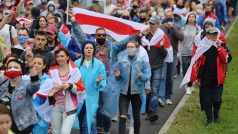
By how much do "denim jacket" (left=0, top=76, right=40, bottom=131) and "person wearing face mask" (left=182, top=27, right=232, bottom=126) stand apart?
491 centimetres

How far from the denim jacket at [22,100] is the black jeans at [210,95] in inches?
196

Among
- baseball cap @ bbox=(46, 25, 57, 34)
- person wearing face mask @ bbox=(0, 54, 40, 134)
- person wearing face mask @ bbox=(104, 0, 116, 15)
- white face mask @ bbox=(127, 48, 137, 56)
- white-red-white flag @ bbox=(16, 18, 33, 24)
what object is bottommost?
person wearing face mask @ bbox=(0, 54, 40, 134)

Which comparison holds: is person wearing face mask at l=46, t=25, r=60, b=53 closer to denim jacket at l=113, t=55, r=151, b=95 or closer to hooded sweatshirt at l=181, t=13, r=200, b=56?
denim jacket at l=113, t=55, r=151, b=95

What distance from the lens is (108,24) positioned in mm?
14703

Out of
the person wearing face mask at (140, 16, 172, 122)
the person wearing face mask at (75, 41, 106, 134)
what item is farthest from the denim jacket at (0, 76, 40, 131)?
the person wearing face mask at (140, 16, 172, 122)

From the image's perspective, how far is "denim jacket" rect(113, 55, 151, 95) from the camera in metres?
12.5

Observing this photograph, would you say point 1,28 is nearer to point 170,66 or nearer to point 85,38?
point 85,38

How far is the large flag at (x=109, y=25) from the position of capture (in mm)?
14430

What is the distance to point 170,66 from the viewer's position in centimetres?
1644

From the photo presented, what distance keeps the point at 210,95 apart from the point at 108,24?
94.7 inches

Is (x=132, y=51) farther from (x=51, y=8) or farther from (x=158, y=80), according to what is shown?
(x=51, y=8)

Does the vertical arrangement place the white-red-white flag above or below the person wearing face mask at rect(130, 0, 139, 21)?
below

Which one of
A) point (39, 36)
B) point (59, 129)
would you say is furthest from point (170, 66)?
point (59, 129)

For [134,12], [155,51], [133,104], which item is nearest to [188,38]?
[155,51]
